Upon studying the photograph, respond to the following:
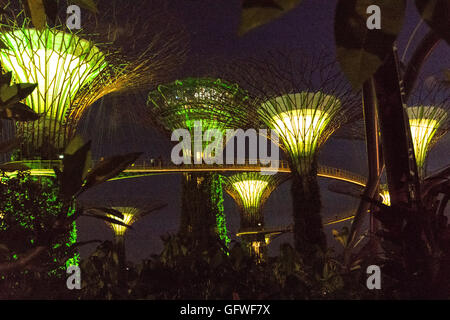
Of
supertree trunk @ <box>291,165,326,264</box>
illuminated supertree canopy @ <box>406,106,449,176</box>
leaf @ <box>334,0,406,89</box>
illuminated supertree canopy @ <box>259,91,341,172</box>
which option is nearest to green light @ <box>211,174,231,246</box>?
illuminated supertree canopy @ <box>259,91,341,172</box>

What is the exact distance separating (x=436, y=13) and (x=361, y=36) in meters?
0.14

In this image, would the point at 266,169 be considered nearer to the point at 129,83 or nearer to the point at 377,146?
the point at 129,83

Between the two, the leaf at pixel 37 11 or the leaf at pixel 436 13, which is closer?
the leaf at pixel 436 13

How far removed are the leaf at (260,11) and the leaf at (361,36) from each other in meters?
0.09

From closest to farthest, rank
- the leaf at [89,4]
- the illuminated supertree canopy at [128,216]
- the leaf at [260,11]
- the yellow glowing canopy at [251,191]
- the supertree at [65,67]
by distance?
the leaf at [260,11] < the leaf at [89,4] < the supertree at [65,67] < the yellow glowing canopy at [251,191] < the illuminated supertree canopy at [128,216]

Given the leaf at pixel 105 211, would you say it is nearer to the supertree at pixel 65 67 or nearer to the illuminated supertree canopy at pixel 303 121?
the supertree at pixel 65 67

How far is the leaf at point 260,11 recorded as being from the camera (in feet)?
1.89

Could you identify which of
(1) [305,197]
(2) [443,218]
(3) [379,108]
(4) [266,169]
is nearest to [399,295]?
(2) [443,218]

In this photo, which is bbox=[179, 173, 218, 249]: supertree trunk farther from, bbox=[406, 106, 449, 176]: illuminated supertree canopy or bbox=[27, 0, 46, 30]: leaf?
bbox=[27, 0, 46, 30]: leaf

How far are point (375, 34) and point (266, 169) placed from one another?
25392 mm

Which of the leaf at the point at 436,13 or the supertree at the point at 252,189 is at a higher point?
the leaf at the point at 436,13

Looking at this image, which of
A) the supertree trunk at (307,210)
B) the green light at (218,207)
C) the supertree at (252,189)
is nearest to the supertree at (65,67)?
the supertree trunk at (307,210)

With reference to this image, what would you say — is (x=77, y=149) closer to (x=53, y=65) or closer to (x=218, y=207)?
(x=53, y=65)

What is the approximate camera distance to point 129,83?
525 inches
